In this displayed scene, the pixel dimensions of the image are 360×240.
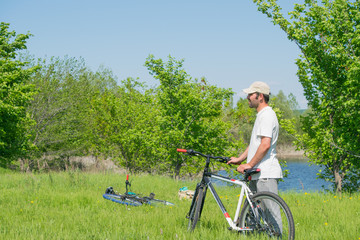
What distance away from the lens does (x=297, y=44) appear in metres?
13.1

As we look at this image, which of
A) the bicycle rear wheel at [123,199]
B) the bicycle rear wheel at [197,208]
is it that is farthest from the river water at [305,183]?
the bicycle rear wheel at [197,208]

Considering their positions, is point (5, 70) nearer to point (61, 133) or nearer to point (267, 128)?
→ point (61, 133)

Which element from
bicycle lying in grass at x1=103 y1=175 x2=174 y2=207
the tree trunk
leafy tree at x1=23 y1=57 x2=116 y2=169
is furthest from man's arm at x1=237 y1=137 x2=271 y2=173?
leafy tree at x1=23 y1=57 x2=116 y2=169

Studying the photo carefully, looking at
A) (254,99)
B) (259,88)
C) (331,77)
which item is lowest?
(254,99)

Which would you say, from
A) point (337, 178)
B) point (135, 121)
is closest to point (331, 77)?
point (337, 178)

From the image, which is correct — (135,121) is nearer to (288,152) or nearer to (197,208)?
(197,208)

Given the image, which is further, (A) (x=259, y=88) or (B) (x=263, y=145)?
(A) (x=259, y=88)

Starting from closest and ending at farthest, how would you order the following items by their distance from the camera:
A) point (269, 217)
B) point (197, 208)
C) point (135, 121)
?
point (269, 217)
point (197, 208)
point (135, 121)

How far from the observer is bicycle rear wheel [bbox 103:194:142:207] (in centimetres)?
777

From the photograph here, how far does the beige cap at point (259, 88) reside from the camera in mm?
4504

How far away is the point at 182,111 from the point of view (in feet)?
66.0

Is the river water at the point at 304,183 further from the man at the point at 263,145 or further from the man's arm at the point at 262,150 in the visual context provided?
the man's arm at the point at 262,150

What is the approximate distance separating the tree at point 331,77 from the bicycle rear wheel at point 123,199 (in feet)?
22.7

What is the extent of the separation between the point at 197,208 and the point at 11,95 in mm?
19700
